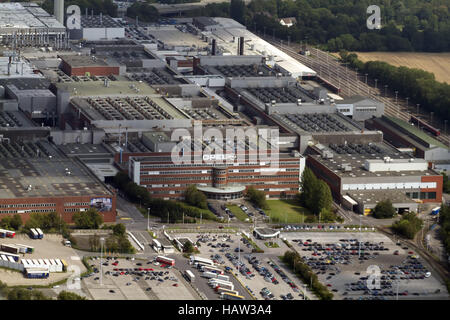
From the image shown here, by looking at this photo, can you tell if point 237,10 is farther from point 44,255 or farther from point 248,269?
point 44,255

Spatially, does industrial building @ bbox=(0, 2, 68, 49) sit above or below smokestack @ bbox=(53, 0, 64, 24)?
below

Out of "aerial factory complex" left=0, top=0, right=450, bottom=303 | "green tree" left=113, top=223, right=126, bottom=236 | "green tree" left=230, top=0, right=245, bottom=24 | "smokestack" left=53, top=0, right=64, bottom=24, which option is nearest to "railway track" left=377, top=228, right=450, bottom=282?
"aerial factory complex" left=0, top=0, right=450, bottom=303

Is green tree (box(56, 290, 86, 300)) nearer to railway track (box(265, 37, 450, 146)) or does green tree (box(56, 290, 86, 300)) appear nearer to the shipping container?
the shipping container

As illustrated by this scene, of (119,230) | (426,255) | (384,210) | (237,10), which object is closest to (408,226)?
(426,255)

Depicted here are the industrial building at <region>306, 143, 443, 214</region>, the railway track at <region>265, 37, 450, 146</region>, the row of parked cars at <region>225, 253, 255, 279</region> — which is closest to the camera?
the row of parked cars at <region>225, 253, 255, 279</region>

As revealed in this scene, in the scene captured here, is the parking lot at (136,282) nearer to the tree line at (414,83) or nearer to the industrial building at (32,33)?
the tree line at (414,83)

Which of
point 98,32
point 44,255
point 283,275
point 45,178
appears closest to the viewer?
point 283,275
